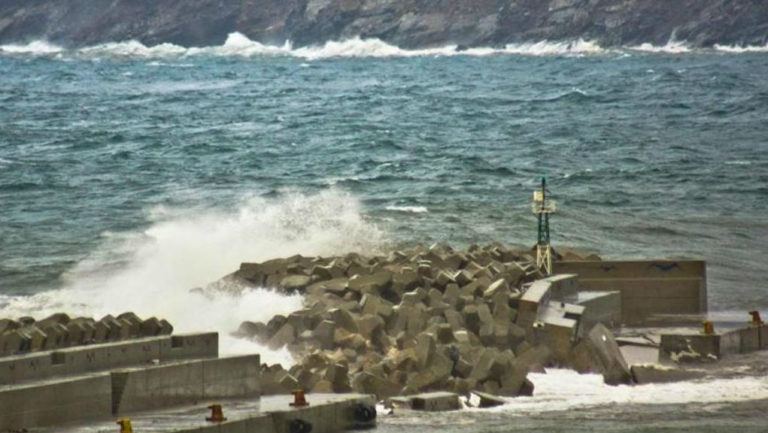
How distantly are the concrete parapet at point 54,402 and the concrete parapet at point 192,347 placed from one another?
1.28m

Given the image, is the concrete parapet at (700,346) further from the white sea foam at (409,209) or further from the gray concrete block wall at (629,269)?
the white sea foam at (409,209)

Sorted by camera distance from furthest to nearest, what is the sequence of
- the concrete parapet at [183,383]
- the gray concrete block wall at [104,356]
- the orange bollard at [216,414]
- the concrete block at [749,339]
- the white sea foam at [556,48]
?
1. the white sea foam at [556,48]
2. the concrete block at [749,339]
3. the concrete parapet at [183,383]
4. the gray concrete block wall at [104,356]
5. the orange bollard at [216,414]

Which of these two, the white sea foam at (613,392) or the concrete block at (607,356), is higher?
the concrete block at (607,356)

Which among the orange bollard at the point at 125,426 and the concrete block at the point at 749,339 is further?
the concrete block at the point at 749,339

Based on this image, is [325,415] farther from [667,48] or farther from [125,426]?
[667,48]

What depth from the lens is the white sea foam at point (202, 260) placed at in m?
25.2

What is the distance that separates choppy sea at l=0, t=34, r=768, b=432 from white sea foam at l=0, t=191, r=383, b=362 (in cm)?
8

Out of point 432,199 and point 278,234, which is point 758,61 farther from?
point 278,234

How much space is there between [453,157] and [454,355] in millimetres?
34647

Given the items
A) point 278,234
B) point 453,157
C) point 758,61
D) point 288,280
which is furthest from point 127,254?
point 758,61

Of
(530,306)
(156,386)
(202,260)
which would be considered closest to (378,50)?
(202,260)

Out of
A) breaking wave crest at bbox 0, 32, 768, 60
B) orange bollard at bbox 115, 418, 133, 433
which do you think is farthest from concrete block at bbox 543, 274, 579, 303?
breaking wave crest at bbox 0, 32, 768, 60

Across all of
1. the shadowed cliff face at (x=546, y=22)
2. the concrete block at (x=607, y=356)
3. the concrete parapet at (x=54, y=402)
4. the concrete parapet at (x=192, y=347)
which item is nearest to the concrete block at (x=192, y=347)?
the concrete parapet at (x=192, y=347)

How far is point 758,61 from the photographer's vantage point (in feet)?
412
